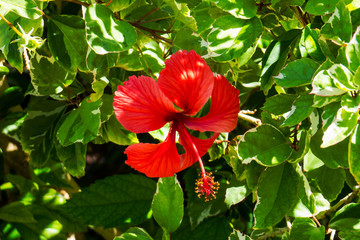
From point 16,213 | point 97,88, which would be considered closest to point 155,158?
point 97,88

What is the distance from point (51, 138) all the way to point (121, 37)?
360mm

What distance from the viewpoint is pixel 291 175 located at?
89 centimetres

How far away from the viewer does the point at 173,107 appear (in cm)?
84

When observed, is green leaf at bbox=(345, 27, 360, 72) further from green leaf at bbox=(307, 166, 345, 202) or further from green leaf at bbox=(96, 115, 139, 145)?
green leaf at bbox=(96, 115, 139, 145)

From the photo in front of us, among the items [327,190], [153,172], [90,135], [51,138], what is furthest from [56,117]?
[327,190]

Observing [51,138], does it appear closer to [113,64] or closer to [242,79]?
[113,64]

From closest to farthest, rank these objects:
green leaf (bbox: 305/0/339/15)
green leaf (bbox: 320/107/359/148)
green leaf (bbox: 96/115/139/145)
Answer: green leaf (bbox: 320/107/359/148), green leaf (bbox: 305/0/339/15), green leaf (bbox: 96/115/139/145)

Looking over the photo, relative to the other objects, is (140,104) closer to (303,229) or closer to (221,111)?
(221,111)

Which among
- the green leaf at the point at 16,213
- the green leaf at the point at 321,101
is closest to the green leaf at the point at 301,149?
the green leaf at the point at 321,101

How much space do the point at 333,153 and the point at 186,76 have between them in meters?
0.28

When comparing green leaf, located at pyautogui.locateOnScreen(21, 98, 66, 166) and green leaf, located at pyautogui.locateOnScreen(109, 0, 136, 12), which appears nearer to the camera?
green leaf, located at pyautogui.locateOnScreen(109, 0, 136, 12)

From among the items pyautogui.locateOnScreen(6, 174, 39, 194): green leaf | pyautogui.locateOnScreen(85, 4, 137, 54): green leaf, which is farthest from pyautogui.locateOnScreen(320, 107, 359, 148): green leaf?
pyautogui.locateOnScreen(6, 174, 39, 194): green leaf

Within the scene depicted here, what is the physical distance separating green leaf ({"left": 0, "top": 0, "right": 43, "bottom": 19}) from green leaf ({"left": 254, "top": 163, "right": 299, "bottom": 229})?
1.49 ft

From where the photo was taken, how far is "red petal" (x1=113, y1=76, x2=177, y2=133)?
2.66ft
